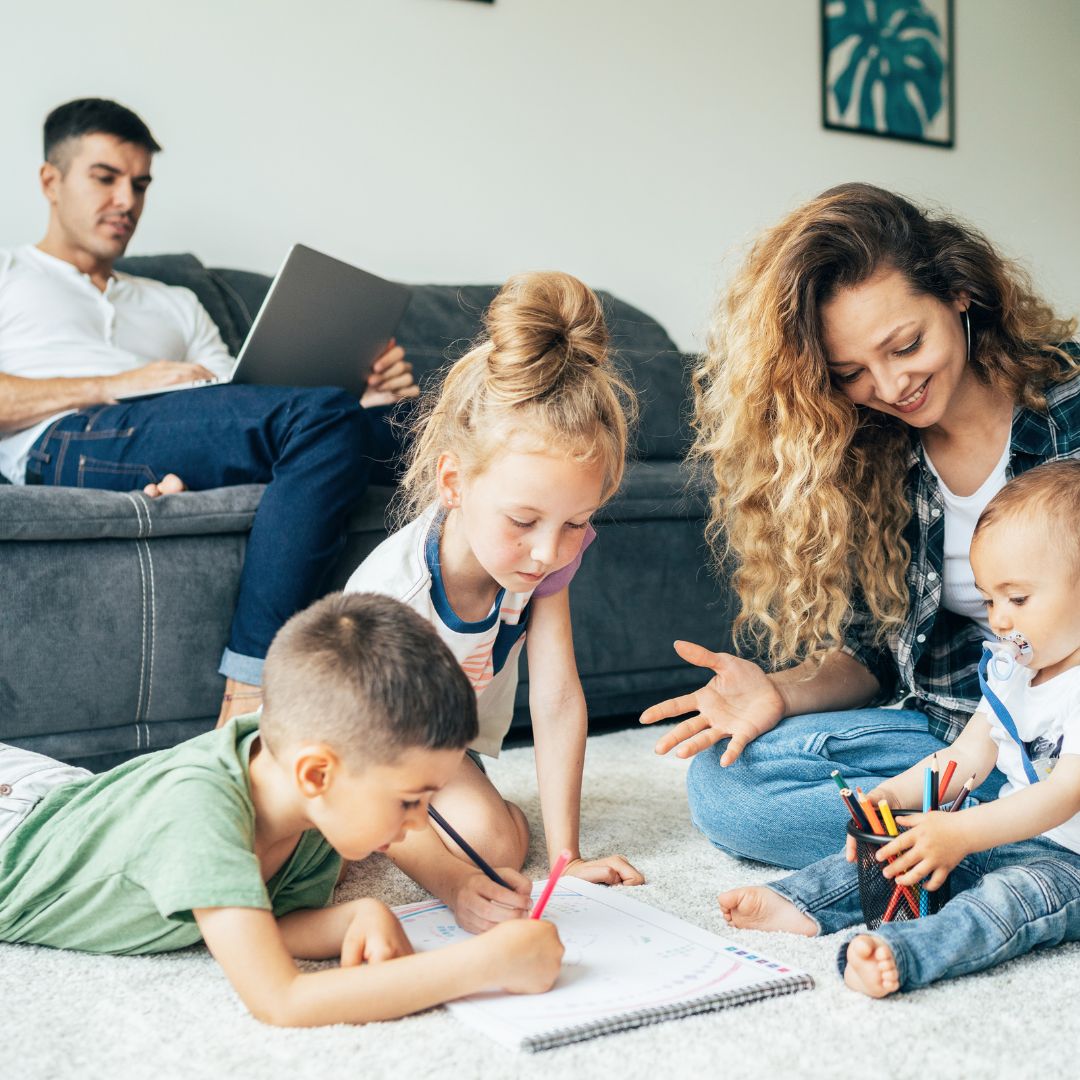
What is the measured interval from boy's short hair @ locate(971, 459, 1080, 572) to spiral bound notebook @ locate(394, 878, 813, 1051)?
0.48 meters

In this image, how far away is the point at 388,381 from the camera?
213cm

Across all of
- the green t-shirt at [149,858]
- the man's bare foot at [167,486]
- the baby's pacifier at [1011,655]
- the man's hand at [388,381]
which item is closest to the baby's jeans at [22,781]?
the green t-shirt at [149,858]

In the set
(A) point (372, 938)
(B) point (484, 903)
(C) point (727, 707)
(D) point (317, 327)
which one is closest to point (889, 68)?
(D) point (317, 327)

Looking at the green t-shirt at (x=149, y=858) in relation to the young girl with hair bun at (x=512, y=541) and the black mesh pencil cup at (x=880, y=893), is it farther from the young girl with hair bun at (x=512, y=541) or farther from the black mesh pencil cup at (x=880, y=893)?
the black mesh pencil cup at (x=880, y=893)

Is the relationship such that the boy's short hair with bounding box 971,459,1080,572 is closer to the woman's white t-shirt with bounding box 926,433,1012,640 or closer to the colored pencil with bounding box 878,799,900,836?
the woman's white t-shirt with bounding box 926,433,1012,640

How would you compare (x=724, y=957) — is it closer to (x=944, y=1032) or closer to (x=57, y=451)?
(x=944, y=1032)

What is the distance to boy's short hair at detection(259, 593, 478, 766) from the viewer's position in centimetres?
90

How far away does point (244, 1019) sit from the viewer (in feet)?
2.96

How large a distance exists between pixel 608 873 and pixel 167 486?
0.94 meters

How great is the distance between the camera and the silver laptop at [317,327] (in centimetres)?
182

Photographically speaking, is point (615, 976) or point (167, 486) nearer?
point (615, 976)

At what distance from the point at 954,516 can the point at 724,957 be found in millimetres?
645

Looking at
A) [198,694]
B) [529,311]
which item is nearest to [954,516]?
[529,311]

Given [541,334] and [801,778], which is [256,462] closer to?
[541,334]
